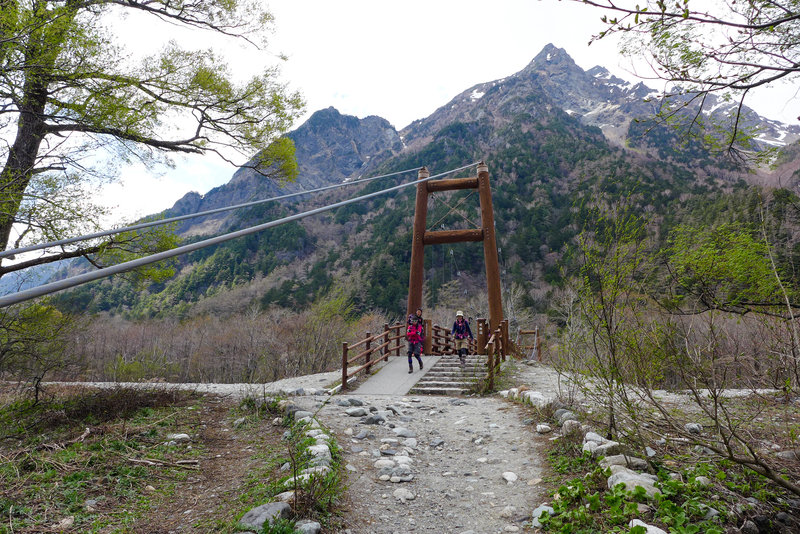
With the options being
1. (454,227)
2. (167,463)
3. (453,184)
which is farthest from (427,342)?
(454,227)

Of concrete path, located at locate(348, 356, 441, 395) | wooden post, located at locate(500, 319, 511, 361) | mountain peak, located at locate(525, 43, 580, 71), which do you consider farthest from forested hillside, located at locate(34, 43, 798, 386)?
mountain peak, located at locate(525, 43, 580, 71)

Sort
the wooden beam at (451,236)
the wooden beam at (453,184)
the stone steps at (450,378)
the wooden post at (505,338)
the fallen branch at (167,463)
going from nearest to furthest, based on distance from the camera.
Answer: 1. the fallen branch at (167,463)
2. the stone steps at (450,378)
3. the wooden post at (505,338)
4. the wooden beam at (451,236)
5. the wooden beam at (453,184)

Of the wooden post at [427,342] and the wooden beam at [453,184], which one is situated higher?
the wooden beam at [453,184]

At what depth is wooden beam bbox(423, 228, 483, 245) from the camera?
36.9 feet

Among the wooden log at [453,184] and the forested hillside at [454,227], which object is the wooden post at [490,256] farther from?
the forested hillside at [454,227]

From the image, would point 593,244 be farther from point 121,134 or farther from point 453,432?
point 121,134

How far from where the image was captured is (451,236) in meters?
11.2

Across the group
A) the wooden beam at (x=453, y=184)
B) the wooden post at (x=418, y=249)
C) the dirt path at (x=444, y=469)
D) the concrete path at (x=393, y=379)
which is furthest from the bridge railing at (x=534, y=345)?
the dirt path at (x=444, y=469)

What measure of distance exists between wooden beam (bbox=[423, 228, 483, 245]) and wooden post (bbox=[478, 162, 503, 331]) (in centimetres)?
31

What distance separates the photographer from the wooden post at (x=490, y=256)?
10727 millimetres

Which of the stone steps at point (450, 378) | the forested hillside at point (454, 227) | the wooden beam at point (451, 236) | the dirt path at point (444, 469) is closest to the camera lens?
the dirt path at point (444, 469)

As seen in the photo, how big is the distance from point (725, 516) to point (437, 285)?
3991 cm

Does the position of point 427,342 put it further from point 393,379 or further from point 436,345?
point 393,379

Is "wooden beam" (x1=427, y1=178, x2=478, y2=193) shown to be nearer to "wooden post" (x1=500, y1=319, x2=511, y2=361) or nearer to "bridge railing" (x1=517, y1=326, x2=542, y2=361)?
"wooden post" (x1=500, y1=319, x2=511, y2=361)
